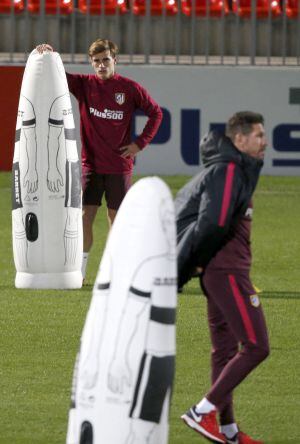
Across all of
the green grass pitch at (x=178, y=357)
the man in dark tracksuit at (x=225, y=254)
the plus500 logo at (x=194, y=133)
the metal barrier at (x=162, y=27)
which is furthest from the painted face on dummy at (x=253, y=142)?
the metal barrier at (x=162, y=27)

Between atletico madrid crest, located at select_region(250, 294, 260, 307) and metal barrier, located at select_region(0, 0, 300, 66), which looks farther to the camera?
metal barrier, located at select_region(0, 0, 300, 66)

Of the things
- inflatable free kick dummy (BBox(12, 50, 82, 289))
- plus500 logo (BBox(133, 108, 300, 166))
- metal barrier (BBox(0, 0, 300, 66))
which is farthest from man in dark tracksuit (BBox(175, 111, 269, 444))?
metal barrier (BBox(0, 0, 300, 66))

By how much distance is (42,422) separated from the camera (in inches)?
301

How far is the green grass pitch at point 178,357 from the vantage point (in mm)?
7668

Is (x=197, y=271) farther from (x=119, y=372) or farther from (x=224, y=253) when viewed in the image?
(x=119, y=372)

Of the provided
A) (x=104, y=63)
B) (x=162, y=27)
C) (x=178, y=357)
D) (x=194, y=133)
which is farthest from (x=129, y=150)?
(x=162, y=27)

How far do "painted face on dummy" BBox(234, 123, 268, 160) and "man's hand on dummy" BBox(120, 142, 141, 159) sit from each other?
4.66 metres

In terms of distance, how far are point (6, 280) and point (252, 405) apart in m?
4.45

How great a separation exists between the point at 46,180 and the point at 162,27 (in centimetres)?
845

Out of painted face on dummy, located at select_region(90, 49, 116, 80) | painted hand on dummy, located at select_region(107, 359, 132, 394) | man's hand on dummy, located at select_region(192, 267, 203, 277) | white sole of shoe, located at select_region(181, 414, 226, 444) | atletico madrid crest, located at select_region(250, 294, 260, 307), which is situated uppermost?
painted face on dummy, located at select_region(90, 49, 116, 80)

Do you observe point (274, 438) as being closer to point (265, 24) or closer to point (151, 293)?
point (151, 293)

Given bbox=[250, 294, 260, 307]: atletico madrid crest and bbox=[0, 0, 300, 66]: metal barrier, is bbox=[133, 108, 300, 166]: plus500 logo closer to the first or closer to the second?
bbox=[0, 0, 300, 66]: metal barrier

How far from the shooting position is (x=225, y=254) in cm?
699

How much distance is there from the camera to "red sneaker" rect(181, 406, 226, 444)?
711cm
